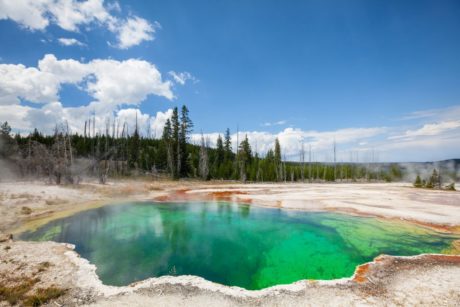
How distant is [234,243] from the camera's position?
1410cm

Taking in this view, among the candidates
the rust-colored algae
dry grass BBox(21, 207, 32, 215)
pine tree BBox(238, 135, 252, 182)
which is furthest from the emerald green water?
pine tree BBox(238, 135, 252, 182)

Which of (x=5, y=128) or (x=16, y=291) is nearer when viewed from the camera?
(x=16, y=291)

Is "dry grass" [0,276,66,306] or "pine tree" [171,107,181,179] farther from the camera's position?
"pine tree" [171,107,181,179]

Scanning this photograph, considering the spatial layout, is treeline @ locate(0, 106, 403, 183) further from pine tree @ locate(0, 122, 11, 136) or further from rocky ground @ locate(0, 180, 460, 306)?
rocky ground @ locate(0, 180, 460, 306)

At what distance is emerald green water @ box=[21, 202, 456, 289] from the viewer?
1017 cm

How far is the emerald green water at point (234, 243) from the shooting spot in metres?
10.2

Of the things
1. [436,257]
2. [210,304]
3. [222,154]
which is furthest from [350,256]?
[222,154]

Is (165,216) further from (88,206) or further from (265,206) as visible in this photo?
(265,206)

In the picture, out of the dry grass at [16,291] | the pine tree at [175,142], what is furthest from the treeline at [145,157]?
the dry grass at [16,291]

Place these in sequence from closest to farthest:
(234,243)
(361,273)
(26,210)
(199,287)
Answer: (199,287)
(361,273)
(234,243)
(26,210)

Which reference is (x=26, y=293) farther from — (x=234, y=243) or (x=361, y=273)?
(x=361, y=273)

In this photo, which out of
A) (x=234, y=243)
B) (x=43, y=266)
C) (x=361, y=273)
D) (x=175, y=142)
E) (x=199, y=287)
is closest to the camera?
(x=199, y=287)

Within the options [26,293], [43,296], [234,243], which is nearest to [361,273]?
[234,243]

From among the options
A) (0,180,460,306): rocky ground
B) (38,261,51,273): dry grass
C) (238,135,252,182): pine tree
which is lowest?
(0,180,460,306): rocky ground
